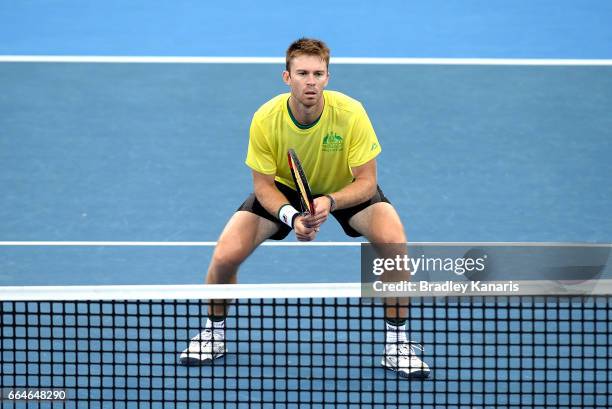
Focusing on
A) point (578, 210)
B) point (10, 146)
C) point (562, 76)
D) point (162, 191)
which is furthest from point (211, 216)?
point (562, 76)

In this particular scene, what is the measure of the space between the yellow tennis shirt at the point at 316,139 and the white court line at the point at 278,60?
4.54m

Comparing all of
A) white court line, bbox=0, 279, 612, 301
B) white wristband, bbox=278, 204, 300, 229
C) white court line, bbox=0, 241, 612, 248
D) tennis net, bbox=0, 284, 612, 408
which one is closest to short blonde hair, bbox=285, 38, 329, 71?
white wristband, bbox=278, 204, 300, 229

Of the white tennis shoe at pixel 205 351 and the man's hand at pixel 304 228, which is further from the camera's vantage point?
the white tennis shoe at pixel 205 351

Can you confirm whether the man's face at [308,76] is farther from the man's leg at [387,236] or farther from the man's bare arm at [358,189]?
the man's leg at [387,236]

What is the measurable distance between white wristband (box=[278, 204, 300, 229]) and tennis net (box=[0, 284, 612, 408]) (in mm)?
404

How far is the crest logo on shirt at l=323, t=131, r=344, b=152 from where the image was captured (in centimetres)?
639

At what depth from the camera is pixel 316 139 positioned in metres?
6.41

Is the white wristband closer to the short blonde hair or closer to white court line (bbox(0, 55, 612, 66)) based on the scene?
the short blonde hair

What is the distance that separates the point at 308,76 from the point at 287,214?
69cm

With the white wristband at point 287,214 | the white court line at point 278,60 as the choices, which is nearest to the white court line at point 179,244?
the white wristband at point 287,214

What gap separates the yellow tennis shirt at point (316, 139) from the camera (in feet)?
20.8

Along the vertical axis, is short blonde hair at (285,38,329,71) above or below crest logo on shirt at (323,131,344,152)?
above

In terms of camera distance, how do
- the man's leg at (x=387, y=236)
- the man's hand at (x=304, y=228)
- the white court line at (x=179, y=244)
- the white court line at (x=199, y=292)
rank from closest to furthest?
the white court line at (x=199, y=292)
the man's hand at (x=304, y=228)
the man's leg at (x=387, y=236)
the white court line at (x=179, y=244)

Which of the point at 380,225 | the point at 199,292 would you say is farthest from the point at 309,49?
the point at 199,292
